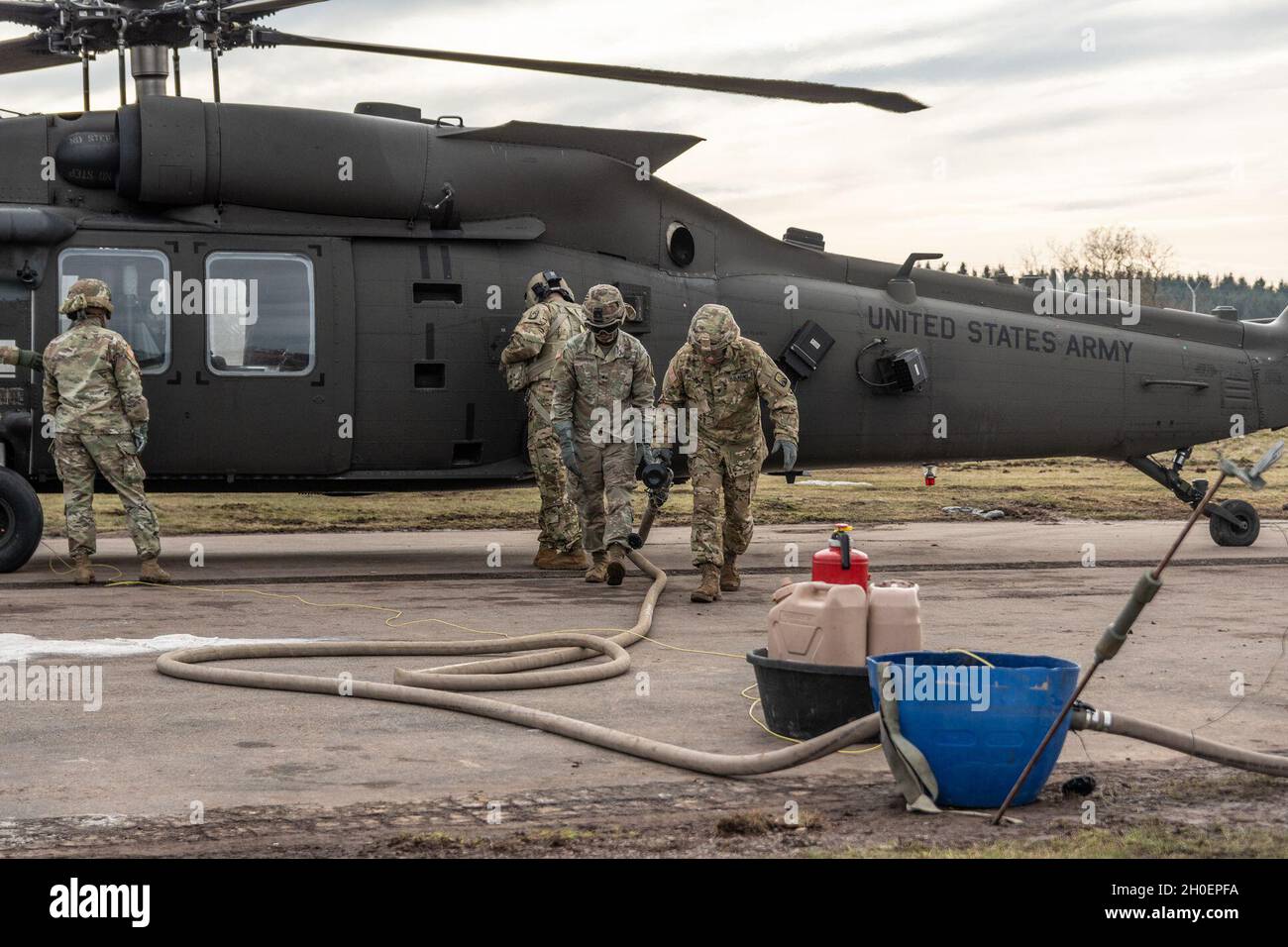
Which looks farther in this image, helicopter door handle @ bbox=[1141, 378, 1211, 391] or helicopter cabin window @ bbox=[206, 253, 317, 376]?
helicopter door handle @ bbox=[1141, 378, 1211, 391]

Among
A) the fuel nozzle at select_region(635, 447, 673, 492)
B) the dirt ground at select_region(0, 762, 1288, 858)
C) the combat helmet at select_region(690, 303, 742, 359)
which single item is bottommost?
the dirt ground at select_region(0, 762, 1288, 858)

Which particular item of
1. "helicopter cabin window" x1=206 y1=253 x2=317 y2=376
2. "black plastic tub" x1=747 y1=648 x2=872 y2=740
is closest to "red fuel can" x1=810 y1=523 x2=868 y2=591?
"black plastic tub" x1=747 y1=648 x2=872 y2=740

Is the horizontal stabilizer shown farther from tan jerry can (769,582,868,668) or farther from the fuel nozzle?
tan jerry can (769,582,868,668)

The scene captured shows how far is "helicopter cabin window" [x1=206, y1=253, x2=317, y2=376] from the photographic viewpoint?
414 inches

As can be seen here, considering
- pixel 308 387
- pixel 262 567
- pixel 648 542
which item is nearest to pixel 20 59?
pixel 308 387

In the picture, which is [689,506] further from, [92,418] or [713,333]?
[92,418]

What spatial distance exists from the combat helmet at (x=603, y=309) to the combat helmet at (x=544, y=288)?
1.10 meters

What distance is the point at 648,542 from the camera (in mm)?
13430

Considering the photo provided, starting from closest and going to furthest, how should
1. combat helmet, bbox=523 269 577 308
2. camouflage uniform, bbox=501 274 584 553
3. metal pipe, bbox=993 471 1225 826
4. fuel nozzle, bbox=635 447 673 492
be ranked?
metal pipe, bbox=993 471 1225 826
fuel nozzle, bbox=635 447 673 492
camouflage uniform, bbox=501 274 584 553
combat helmet, bbox=523 269 577 308

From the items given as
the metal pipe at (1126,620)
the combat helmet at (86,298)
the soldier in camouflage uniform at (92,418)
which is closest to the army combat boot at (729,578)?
the soldier in camouflage uniform at (92,418)

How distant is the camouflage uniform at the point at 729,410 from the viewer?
941 centimetres

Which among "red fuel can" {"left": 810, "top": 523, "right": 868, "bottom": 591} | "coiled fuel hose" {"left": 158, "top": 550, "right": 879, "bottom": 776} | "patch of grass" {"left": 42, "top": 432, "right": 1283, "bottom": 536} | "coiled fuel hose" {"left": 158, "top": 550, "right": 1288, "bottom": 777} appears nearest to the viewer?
"coiled fuel hose" {"left": 158, "top": 550, "right": 1288, "bottom": 777}

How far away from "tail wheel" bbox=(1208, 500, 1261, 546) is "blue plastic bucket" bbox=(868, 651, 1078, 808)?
29.6ft
